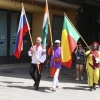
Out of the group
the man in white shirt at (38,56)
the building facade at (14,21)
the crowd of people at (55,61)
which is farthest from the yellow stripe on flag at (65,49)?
the building facade at (14,21)

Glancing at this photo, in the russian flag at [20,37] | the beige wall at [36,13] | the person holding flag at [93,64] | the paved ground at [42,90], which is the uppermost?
the beige wall at [36,13]

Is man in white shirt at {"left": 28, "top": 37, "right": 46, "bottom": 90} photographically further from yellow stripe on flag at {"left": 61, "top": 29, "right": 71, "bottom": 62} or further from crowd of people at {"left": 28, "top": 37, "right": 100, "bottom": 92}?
yellow stripe on flag at {"left": 61, "top": 29, "right": 71, "bottom": 62}

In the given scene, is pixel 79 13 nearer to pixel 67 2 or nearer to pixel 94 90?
pixel 67 2

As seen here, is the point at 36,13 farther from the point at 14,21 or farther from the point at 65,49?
the point at 65,49

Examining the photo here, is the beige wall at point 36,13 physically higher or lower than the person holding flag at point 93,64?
higher

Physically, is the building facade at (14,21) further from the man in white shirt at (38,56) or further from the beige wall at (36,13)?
the man in white shirt at (38,56)

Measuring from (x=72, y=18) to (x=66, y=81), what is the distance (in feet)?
29.2

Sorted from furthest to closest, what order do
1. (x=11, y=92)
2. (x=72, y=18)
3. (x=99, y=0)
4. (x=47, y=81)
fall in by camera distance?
1. (x=72, y=18)
2. (x=99, y=0)
3. (x=47, y=81)
4. (x=11, y=92)

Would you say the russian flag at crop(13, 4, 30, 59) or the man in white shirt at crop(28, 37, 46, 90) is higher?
the russian flag at crop(13, 4, 30, 59)

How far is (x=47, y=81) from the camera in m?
10.9

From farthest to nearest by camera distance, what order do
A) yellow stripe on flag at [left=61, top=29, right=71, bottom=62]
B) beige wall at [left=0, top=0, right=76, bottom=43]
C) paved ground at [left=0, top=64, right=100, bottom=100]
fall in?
1. beige wall at [left=0, top=0, right=76, bottom=43]
2. yellow stripe on flag at [left=61, top=29, right=71, bottom=62]
3. paved ground at [left=0, top=64, right=100, bottom=100]

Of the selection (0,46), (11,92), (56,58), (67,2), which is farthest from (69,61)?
(67,2)

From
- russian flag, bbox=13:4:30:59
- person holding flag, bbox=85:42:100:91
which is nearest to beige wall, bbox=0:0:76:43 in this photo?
russian flag, bbox=13:4:30:59

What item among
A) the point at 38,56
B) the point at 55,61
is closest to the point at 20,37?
the point at 38,56
